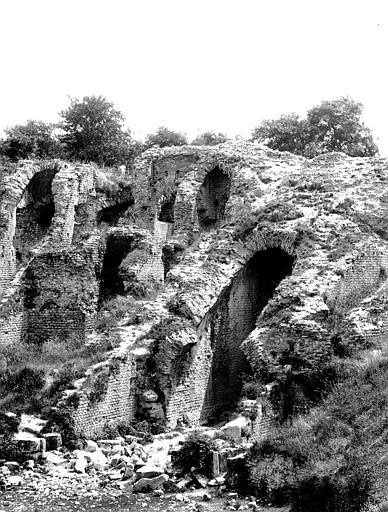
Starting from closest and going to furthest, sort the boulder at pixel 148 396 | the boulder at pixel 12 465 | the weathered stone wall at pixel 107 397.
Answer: the boulder at pixel 12 465, the weathered stone wall at pixel 107 397, the boulder at pixel 148 396

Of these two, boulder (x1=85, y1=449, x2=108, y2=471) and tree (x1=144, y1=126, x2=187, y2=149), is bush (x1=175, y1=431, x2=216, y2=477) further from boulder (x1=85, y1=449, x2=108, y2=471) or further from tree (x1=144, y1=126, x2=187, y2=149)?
tree (x1=144, y1=126, x2=187, y2=149)

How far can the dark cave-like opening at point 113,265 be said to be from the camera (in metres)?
27.1

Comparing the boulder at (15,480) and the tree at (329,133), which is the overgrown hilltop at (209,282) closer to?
the boulder at (15,480)

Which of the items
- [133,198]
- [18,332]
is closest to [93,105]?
[133,198]

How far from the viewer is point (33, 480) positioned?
49.4ft

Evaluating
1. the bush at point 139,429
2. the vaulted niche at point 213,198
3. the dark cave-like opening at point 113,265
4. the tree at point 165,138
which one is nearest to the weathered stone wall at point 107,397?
the bush at point 139,429

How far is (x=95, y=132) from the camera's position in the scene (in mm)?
44031

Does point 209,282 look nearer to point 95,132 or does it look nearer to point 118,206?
point 118,206

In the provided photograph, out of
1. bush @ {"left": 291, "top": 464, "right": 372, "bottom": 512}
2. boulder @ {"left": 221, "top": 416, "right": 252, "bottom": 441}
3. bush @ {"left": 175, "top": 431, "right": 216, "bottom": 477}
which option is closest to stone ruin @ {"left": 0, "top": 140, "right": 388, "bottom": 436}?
boulder @ {"left": 221, "top": 416, "right": 252, "bottom": 441}

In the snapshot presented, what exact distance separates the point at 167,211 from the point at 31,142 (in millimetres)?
12085

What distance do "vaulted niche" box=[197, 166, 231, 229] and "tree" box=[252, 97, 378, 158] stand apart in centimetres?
1295

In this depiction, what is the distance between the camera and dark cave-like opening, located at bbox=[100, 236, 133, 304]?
88.8 ft

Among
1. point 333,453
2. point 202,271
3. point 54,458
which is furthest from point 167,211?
point 333,453

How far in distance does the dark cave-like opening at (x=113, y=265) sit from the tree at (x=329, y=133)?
1617 centimetres
